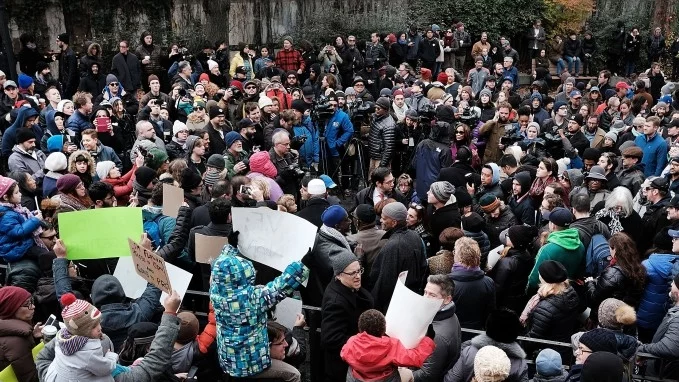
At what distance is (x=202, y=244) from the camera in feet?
20.1

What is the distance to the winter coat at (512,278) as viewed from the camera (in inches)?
258

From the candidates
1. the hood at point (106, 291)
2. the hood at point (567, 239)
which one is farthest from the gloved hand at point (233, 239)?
the hood at point (567, 239)

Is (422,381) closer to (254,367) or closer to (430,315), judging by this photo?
(430,315)

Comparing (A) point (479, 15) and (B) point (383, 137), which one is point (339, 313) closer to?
(B) point (383, 137)

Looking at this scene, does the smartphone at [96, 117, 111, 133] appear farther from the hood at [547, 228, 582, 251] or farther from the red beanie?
the hood at [547, 228, 582, 251]

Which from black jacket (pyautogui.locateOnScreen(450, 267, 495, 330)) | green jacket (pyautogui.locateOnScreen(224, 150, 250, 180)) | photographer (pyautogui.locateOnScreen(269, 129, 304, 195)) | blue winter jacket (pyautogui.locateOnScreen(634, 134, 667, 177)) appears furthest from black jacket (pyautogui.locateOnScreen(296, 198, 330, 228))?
blue winter jacket (pyautogui.locateOnScreen(634, 134, 667, 177))

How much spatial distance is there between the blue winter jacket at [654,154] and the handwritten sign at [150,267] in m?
7.55

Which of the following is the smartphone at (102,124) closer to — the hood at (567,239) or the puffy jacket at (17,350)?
the puffy jacket at (17,350)

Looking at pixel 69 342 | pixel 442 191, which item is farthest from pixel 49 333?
pixel 442 191

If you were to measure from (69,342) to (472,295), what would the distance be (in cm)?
309

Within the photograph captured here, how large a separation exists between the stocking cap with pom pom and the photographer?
4.66 m

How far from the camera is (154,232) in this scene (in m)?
6.98

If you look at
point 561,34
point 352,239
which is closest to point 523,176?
point 352,239

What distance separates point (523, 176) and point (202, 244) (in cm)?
404
